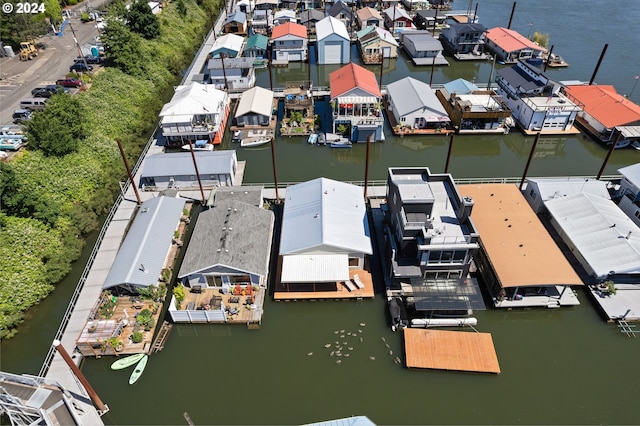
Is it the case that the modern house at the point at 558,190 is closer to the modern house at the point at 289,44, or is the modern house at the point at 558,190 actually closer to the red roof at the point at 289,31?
the modern house at the point at 289,44

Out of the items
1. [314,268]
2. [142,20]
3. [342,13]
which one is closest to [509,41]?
[342,13]

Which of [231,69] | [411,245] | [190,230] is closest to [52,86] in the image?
[231,69]

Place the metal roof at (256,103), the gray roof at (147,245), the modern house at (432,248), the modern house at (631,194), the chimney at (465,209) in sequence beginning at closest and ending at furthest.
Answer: the modern house at (432,248)
the chimney at (465,209)
the gray roof at (147,245)
the modern house at (631,194)
the metal roof at (256,103)

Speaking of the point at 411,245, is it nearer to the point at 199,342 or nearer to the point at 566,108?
the point at 199,342

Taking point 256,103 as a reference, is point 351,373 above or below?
below

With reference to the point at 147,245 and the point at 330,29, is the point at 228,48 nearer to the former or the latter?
the point at 330,29

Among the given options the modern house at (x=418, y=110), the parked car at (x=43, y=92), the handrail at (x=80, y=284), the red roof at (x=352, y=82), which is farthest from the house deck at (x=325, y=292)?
the parked car at (x=43, y=92)
